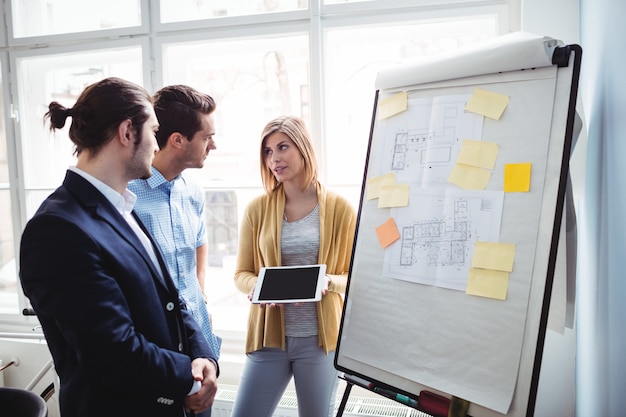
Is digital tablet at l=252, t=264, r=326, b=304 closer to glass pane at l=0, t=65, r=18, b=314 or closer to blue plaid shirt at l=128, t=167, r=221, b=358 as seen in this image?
blue plaid shirt at l=128, t=167, r=221, b=358

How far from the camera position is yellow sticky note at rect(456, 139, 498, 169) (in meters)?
1.30

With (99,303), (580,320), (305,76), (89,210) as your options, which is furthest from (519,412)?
(305,76)

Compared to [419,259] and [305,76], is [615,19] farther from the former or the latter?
[305,76]

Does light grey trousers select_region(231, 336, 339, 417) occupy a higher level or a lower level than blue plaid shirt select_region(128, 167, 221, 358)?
lower

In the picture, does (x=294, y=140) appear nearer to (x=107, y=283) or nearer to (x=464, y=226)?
(x=464, y=226)

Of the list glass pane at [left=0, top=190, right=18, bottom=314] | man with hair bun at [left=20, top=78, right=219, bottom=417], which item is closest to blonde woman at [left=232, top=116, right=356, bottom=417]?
man with hair bun at [left=20, top=78, right=219, bottom=417]

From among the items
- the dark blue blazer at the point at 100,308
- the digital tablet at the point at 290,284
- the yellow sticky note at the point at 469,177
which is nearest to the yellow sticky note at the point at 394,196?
the yellow sticky note at the point at 469,177

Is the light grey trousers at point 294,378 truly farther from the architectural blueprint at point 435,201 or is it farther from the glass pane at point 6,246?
the glass pane at point 6,246

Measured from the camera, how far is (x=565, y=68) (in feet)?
3.94

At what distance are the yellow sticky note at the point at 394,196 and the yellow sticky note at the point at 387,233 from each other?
5cm

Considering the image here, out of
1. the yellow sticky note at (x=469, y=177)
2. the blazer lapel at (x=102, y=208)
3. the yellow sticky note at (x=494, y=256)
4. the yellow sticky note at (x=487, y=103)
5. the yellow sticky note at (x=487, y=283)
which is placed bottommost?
the yellow sticky note at (x=487, y=283)

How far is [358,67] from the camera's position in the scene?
2582 millimetres

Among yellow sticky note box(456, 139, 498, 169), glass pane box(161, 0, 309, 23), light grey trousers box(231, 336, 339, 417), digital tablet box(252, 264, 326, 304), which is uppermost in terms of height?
glass pane box(161, 0, 309, 23)

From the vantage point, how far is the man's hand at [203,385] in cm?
133
